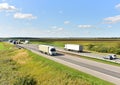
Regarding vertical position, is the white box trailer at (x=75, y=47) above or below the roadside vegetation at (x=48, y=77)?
above

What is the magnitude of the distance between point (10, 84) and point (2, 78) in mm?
5749

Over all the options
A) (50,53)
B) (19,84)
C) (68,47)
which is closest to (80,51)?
(68,47)

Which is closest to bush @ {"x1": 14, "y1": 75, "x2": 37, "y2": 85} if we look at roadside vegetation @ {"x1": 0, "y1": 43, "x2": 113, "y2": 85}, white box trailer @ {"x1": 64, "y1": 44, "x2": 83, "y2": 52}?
roadside vegetation @ {"x1": 0, "y1": 43, "x2": 113, "y2": 85}

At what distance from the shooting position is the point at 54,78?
138 feet

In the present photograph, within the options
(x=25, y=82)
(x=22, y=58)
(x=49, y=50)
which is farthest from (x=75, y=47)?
(x=25, y=82)

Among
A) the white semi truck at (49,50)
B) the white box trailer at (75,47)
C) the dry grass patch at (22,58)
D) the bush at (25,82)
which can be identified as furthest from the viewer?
the white box trailer at (75,47)

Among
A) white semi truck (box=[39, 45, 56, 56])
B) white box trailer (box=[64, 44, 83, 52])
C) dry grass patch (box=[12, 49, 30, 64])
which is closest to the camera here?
dry grass patch (box=[12, 49, 30, 64])

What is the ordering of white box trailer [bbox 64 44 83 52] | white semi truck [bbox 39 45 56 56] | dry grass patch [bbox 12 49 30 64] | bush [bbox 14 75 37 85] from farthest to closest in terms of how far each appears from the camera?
white box trailer [bbox 64 44 83 52]
white semi truck [bbox 39 45 56 56]
dry grass patch [bbox 12 49 30 64]
bush [bbox 14 75 37 85]

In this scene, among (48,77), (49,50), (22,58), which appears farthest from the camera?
(49,50)

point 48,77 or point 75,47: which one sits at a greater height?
point 75,47

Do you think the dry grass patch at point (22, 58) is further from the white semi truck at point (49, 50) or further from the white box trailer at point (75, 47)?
the white box trailer at point (75, 47)

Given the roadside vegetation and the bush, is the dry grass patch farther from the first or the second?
the bush

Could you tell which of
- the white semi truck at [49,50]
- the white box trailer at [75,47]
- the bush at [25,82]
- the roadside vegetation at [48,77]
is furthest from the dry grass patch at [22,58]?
the bush at [25,82]

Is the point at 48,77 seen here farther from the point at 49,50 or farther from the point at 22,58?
the point at 49,50
